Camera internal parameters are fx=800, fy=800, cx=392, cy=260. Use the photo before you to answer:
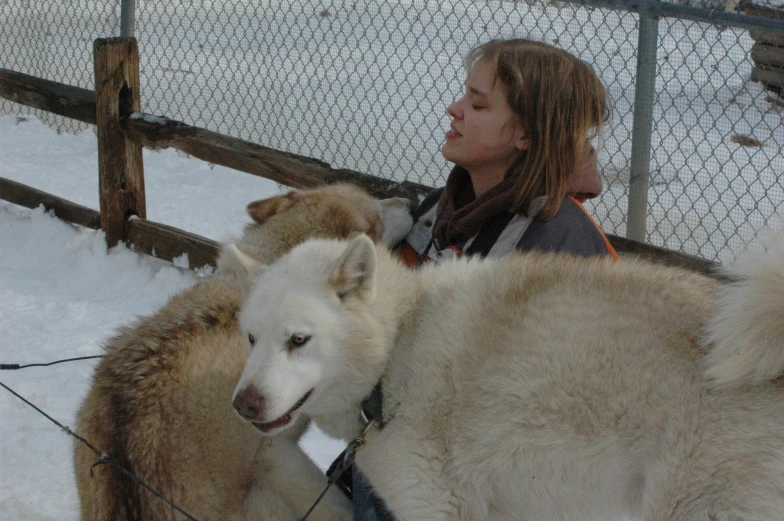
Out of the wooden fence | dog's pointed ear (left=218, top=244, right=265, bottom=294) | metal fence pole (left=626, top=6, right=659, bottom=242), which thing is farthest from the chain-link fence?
dog's pointed ear (left=218, top=244, right=265, bottom=294)

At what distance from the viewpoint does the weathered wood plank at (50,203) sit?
21.0ft

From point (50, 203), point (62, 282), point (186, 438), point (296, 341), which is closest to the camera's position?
point (296, 341)

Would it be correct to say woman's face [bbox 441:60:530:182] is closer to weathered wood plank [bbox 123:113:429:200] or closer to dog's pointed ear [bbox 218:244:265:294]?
dog's pointed ear [bbox 218:244:265:294]

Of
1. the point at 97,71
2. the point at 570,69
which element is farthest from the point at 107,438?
the point at 97,71

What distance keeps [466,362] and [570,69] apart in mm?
1261

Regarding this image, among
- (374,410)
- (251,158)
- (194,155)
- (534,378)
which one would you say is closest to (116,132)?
(194,155)

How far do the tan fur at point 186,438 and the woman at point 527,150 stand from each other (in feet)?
2.83

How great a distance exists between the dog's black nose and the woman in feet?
3.24

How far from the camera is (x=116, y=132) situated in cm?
600

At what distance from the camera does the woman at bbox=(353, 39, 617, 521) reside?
2807 mm

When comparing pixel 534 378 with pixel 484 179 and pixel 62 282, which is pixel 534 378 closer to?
pixel 484 179

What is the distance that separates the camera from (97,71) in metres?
5.99

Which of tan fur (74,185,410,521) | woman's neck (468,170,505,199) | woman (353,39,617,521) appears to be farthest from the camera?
woman's neck (468,170,505,199)

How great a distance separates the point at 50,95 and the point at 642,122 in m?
4.80
